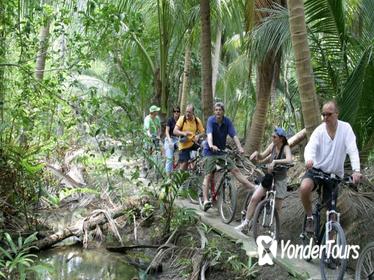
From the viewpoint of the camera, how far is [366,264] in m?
5.38

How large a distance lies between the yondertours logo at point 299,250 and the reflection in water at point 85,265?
6.52 ft

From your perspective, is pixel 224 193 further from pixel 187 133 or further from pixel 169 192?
pixel 187 133

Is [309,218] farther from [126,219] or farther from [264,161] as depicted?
[126,219]

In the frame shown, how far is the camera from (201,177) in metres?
10.1

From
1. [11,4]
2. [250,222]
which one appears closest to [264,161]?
[250,222]

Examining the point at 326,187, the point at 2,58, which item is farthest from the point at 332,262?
the point at 2,58

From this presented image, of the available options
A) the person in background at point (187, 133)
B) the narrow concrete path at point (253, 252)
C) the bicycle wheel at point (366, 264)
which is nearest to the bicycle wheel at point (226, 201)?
the narrow concrete path at point (253, 252)

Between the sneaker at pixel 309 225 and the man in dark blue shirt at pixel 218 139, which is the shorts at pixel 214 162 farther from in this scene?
the sneaker at pixel 309 225

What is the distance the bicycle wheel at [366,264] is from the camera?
17.2 ft

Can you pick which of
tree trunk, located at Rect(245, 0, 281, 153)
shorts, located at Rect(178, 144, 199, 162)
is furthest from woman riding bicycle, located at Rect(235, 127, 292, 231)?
shorts, located at Rect(178, 144, 199, 162)

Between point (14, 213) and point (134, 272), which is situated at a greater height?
point (14, 213)

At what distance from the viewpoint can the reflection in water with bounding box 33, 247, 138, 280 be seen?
7.37 metres

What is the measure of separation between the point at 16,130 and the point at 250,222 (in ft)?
14.2

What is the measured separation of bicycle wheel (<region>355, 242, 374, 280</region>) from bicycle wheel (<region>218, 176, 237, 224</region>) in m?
3.26
